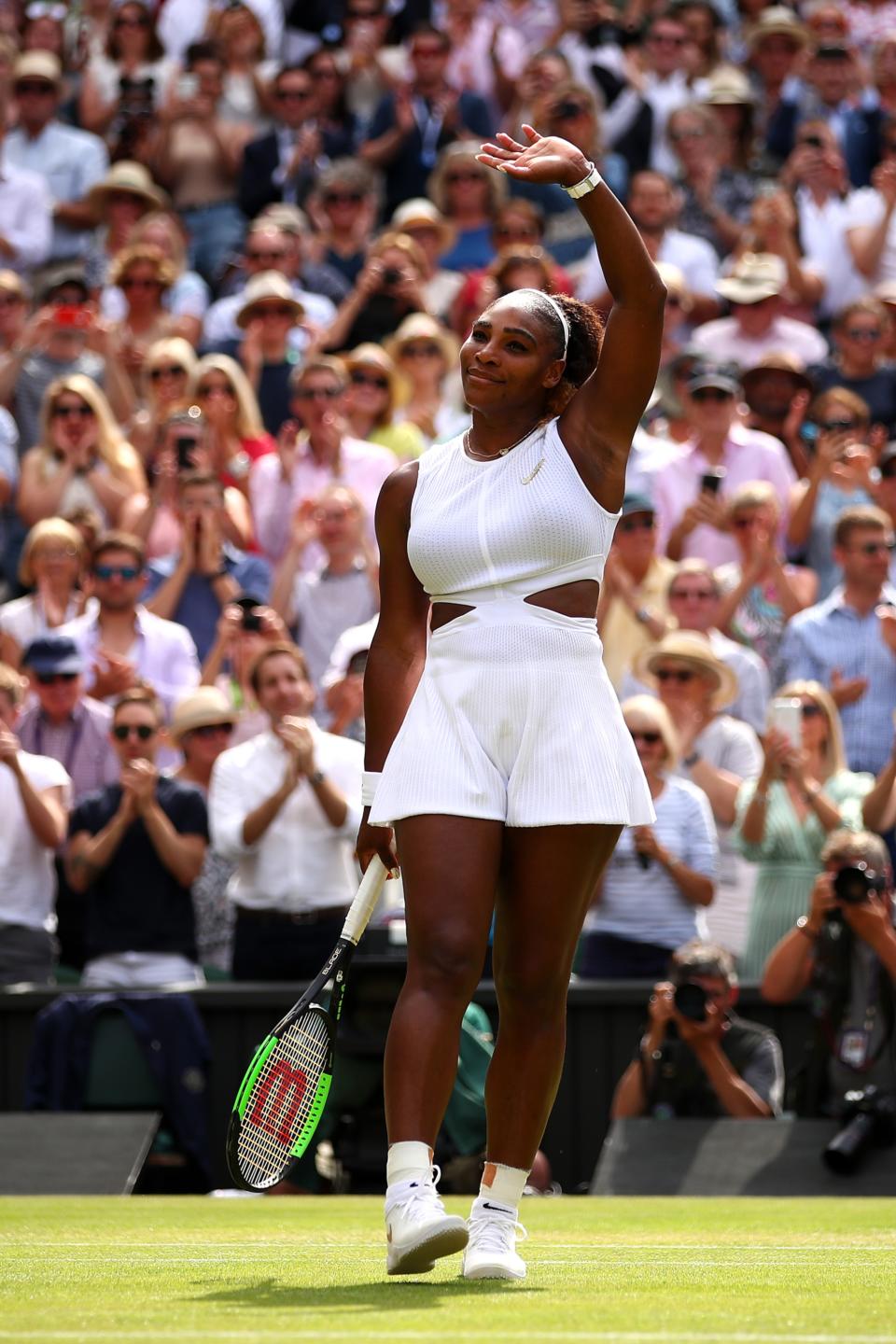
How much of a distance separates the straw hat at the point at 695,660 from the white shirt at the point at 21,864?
105 inches

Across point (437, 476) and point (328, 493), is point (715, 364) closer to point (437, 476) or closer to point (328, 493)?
point (328, 493)

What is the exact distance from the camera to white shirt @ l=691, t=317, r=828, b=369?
46.2 ft

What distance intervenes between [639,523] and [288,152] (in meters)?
5.82

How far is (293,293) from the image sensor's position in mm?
14031

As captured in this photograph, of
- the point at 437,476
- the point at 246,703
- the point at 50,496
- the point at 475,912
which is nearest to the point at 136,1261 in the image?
the point at 475,912

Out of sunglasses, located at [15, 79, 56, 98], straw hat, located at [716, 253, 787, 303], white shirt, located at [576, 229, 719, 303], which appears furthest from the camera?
sunglasses, located at [15, 79, 56, 98]

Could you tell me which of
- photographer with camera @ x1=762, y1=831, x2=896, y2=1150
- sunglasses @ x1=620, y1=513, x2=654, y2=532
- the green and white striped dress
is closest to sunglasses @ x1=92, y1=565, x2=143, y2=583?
sunglasses @ x1=620, y1=513, x2=654, y2=532

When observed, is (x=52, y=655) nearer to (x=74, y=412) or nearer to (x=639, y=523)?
(x=74, y=412)

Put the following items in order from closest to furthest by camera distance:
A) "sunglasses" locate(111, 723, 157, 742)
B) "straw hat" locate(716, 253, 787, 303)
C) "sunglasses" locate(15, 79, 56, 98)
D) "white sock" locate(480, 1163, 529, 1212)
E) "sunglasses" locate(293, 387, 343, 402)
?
1. "white sock" locate(480, 1163, 529, 1212)
2. "sunglasses" locate(111, 723, 157, 742)
3. "sunglasses" locate(293, 387, 343, 402)
4. "straw hat" locate(716, 253, 787, 303)
5. "sunglasses" locate(15, 79, 56, 98)

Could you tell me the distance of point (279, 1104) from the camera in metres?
5.07

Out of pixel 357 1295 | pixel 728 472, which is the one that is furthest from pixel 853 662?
pixel 357 1295

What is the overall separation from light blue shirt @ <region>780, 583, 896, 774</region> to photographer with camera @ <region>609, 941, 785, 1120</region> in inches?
93.5

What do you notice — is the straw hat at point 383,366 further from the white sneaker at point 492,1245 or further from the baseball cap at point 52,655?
the white sneaker at point 492,1245

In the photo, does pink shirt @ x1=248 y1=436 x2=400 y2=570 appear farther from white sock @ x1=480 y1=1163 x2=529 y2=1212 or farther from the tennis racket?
white sock @ x1=480 y1=1163 x2=529 y2=1212
